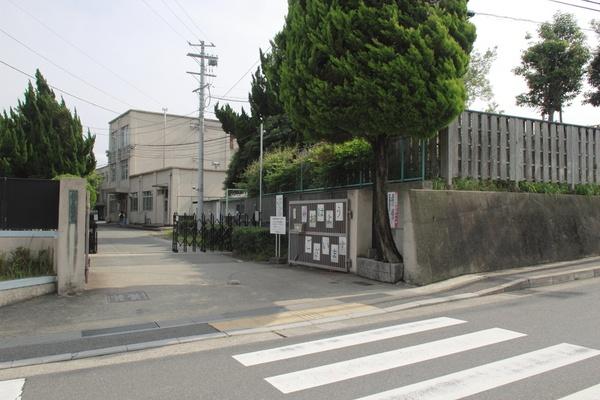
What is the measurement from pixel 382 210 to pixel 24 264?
7612 mm

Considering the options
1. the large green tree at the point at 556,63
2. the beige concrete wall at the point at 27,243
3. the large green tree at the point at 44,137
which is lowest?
the beige concrete wall at the point at 27,243

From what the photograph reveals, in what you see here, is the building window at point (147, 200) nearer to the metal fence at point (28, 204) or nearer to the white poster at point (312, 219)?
the white poster at point (312, 219)

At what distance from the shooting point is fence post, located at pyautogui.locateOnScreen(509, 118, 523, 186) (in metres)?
12.8

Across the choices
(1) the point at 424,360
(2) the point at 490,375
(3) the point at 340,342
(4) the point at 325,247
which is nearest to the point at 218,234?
(4) the point at 325,247

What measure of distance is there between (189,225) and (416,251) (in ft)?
56.7

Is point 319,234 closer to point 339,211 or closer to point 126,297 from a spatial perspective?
point 339,211

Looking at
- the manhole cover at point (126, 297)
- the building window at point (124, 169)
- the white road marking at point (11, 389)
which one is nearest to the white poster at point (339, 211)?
the manhole cover at point (126, 297)

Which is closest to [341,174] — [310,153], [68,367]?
[310,153]

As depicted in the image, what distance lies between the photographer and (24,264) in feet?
29.7

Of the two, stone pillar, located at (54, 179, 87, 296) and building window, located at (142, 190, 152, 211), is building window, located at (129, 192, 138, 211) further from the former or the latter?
stone pillar, located at (54, 179, 87, 296)

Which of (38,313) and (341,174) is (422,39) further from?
(38,313)

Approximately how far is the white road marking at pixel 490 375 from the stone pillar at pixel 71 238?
706 centimetres

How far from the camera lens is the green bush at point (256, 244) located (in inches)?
617

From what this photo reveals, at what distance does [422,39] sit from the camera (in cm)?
930
